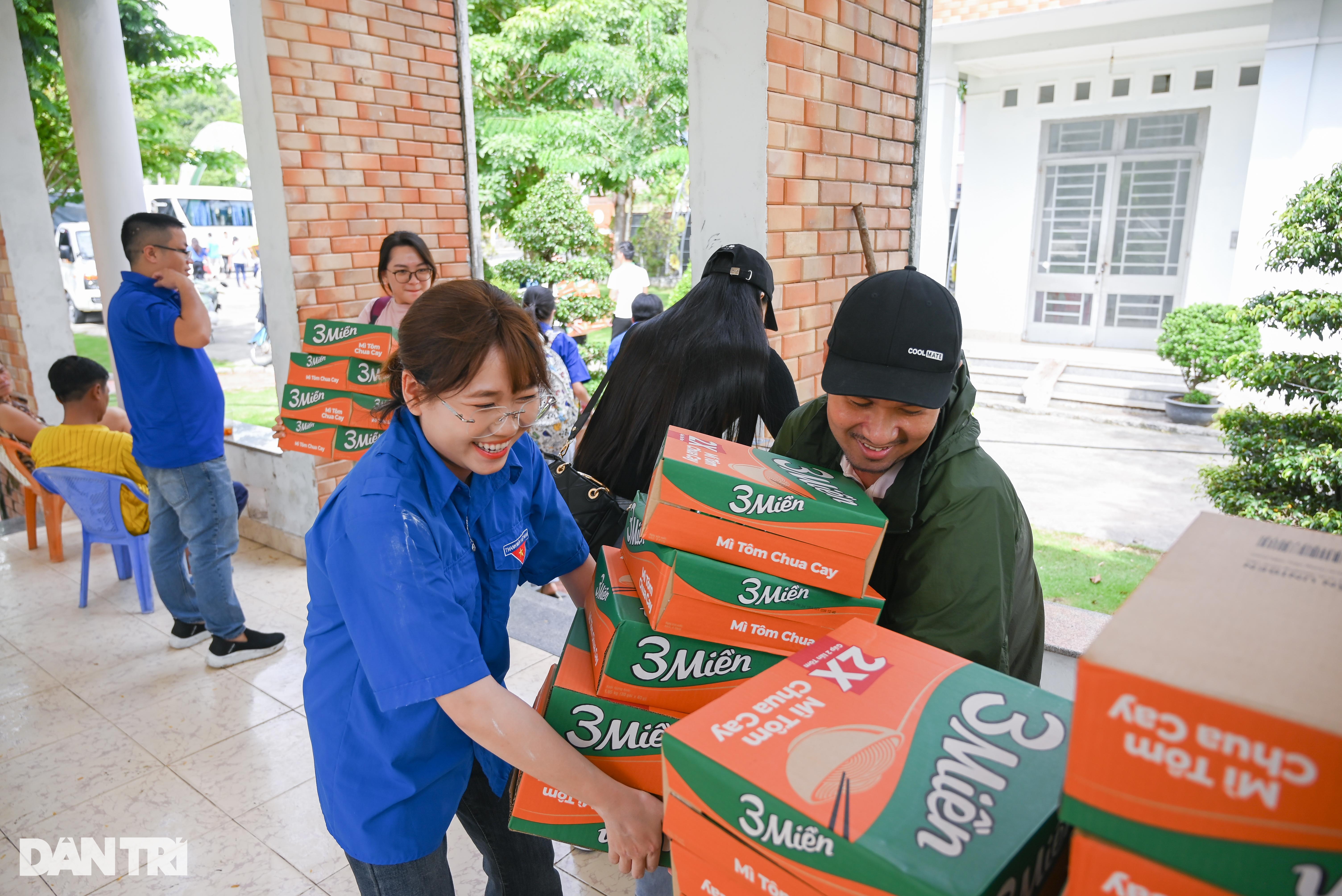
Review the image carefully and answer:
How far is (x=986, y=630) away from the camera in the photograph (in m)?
1.12

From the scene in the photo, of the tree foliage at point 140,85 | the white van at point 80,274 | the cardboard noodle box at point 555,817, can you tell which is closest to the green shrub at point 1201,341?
the cardboard noodle box at point 555,817

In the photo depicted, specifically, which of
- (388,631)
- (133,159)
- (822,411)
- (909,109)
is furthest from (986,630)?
(133,159)

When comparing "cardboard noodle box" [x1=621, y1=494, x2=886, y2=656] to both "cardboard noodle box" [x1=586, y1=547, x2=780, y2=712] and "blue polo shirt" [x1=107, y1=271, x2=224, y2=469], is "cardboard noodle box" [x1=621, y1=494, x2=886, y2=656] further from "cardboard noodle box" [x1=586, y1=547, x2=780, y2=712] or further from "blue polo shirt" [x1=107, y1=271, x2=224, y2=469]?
"blue polo shirt" [x1=107, y1=271, x2=224, y2=469]

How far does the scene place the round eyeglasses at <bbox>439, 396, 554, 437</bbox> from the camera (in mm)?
1258

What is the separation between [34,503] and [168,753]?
9.42 ft

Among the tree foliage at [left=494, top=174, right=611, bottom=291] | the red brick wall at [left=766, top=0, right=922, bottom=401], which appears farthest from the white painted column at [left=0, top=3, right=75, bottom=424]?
the tree foliage at [left=494, top=174, right=611, bottom=291]

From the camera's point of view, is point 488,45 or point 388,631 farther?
point 488,45

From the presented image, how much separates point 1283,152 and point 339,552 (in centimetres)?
973

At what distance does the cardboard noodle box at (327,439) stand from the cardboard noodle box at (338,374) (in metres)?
0.15

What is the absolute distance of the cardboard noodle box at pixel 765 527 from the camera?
3.57 feet

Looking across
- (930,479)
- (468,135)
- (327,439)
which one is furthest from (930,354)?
(468,135)

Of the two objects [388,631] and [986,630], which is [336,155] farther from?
[986,630]

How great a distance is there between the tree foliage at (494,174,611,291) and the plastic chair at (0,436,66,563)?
6724mm

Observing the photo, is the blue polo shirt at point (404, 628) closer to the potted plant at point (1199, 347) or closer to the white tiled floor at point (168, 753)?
the white tiled floor at point (168, 753)
